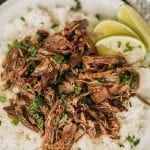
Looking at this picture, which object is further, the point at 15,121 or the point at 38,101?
the point at 15,121

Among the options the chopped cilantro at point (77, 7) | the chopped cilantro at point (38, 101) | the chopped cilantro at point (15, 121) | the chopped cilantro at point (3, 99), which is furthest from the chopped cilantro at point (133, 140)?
the chopped cilantro at point (77, 7)

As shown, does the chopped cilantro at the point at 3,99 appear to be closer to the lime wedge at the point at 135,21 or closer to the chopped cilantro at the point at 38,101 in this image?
the chopped cilantro at the point at 38,101

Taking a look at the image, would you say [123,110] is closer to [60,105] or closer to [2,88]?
[60,105]

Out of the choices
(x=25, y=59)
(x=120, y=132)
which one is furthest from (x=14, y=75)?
(x=120, y=132)

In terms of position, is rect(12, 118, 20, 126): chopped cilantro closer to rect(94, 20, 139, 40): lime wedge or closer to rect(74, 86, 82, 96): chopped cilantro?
rect(74, 86, 82, 96): chopped cilantro

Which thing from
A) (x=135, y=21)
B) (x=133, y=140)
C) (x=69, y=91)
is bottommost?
(x=133, y=140)

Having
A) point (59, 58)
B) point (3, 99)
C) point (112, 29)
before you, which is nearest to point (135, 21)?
point (112, 29)

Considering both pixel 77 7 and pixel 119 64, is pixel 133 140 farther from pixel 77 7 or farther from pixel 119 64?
pixel 77 7
